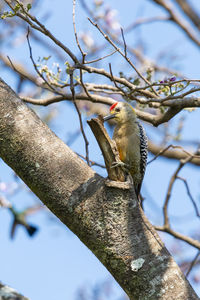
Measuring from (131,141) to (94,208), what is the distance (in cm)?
297

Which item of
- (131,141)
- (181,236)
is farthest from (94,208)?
(131,141)

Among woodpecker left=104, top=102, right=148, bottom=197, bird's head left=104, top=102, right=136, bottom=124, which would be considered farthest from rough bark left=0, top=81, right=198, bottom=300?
bird's head left=104, top=102, right=136, bottom=124

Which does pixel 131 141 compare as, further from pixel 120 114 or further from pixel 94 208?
pixel 94 208

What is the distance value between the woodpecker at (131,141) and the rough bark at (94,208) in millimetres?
2625

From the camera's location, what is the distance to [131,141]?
237 inches

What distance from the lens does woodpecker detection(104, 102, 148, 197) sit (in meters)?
5.95

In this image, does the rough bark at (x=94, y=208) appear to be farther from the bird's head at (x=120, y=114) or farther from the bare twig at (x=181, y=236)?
the bird's head at (x=120, y=114)

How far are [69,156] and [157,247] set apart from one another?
3.03ft

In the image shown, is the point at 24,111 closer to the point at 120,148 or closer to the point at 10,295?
the point at 10,295

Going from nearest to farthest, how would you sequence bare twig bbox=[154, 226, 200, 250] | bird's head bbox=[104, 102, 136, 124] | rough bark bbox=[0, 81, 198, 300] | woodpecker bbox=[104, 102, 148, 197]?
rough bark bbox=[0, 81, 198, 300] → bare twig bbox=[154, 226, 200, 250] → woodpecker bbox=[104, 102, 148, 197] → bird's head bbox=[104, 102, 136, 124]

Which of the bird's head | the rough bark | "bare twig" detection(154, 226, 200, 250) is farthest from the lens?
the bird's head

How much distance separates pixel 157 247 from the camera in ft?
10.2

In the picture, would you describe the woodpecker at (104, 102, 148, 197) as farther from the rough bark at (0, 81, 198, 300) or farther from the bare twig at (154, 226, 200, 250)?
the rough bark at (0, 81, 198, 300)

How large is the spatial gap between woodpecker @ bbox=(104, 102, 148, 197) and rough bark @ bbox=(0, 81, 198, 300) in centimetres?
262
